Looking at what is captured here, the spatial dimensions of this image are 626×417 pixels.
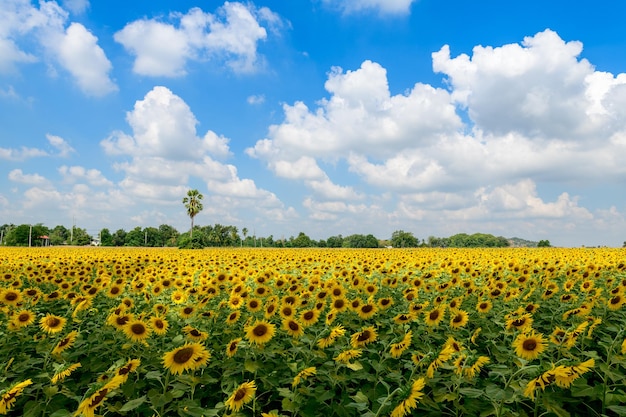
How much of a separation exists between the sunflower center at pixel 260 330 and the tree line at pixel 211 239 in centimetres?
4864

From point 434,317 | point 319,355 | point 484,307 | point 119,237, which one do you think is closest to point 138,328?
point 319,355

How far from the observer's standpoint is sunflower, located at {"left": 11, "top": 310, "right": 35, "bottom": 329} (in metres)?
5.15

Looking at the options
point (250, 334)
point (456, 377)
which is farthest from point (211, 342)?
point (456, 377)

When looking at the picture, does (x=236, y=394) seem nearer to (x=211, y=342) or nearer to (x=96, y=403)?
(x=96, y=403)

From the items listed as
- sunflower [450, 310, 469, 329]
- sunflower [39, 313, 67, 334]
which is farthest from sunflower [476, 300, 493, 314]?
sunflower [39, 313, 67, 334]

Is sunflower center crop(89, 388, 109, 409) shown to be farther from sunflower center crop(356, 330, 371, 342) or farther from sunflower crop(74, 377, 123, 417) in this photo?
sunflower center crop(356, 330, 371, 342)

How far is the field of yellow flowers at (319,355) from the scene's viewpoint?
315 cm

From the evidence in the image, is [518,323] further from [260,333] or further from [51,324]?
[51,324]

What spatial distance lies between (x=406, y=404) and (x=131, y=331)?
3.10m

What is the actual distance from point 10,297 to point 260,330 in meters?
4.62

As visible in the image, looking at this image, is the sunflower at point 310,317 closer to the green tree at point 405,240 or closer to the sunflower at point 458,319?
the sunflower at point 458,319

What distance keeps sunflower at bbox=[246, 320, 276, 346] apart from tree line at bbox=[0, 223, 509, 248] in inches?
1915

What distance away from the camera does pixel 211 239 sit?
88.6m

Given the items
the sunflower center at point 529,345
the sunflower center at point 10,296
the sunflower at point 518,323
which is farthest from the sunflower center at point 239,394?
the sunflower center at point 10,296
